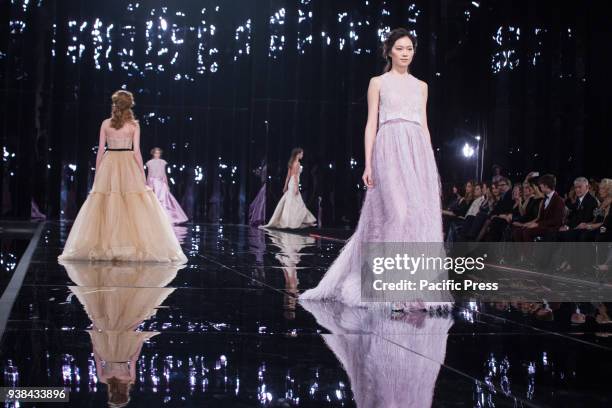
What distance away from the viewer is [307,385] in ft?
8.27

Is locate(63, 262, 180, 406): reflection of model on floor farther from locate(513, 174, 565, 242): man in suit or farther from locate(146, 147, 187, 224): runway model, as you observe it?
locate(146, 147, 187, 224): runway model

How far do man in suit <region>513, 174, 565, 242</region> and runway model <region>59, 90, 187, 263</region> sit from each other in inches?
130

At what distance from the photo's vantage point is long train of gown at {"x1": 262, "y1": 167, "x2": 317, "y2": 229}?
15328mm

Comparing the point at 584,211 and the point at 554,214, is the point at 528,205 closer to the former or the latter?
the point at 554,214

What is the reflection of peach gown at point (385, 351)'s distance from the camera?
2.42 meters

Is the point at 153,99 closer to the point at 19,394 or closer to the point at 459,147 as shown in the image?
the point at 459,147

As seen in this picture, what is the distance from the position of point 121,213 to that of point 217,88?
10364mm

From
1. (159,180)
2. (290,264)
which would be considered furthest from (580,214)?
(159,180)

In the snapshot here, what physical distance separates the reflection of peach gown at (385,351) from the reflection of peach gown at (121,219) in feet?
8.67

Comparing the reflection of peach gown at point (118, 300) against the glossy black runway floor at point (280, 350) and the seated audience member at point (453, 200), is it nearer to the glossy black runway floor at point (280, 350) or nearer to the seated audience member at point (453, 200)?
the glossy black runway floor at point (280, 350)

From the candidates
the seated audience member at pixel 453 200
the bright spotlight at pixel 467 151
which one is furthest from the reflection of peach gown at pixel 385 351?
the bright spotlight at pixel 467 151

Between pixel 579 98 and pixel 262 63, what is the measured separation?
19.9ft

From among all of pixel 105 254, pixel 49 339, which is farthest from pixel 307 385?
pixel 105 254

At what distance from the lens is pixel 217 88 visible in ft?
55.5
